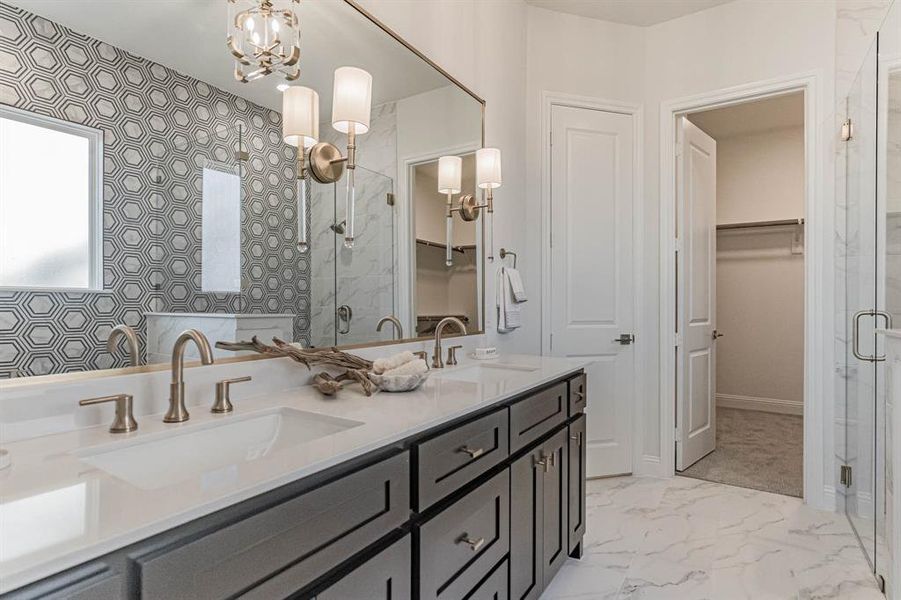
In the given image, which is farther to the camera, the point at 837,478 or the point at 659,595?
the point at 837,478

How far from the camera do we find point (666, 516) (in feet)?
8.65

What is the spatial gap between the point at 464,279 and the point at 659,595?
1.59 m

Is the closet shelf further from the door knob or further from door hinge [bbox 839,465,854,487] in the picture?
door hinge [bbox 839,465,854,487]

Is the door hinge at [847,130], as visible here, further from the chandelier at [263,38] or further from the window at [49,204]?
the window at [49,204]

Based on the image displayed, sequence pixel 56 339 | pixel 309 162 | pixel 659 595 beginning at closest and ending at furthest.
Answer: pixel 56 339
pixel 309 162
pixel 659 595

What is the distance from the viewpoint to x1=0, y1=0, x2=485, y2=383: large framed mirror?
978 millimetres

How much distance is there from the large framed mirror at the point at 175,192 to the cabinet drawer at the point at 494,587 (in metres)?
0.89

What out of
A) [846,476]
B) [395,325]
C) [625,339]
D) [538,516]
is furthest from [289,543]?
[846,476]

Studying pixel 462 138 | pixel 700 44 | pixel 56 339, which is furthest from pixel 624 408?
pixel 56 339

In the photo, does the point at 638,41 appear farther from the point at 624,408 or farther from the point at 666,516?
the point at 666,516

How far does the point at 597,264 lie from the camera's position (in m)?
3.19

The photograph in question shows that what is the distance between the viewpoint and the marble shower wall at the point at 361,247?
1.68m

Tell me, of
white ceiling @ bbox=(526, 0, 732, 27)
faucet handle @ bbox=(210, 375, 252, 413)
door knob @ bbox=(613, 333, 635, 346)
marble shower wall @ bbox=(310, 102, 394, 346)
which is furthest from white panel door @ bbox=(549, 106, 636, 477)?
faucet handle @ bbox=(210, 375, 252, 413)

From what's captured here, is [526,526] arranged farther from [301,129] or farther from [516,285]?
[301,129]
